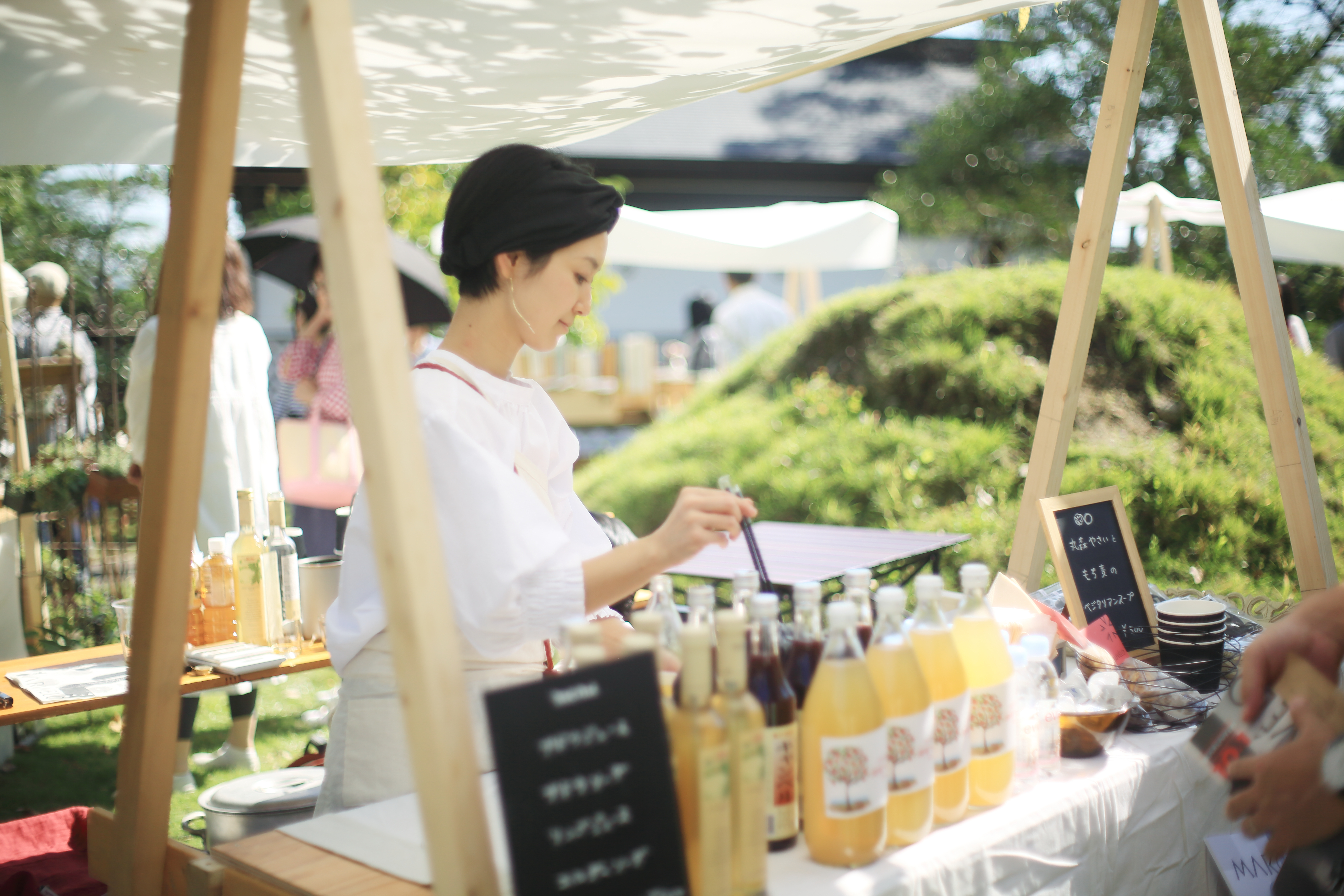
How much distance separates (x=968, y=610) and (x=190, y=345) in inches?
46.0

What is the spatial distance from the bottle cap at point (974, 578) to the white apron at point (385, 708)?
0.69 meters

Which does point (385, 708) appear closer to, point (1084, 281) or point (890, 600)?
point (890, 600)

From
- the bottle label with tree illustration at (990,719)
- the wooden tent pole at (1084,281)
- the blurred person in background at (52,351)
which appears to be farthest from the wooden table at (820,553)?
the blurred person in background at (52,351)

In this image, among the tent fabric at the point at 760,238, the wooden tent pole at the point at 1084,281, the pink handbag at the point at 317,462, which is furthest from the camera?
the tent fabric at the point at 760,238

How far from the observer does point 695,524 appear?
144 cm

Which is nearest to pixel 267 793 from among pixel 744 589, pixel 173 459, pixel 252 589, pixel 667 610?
pixel 252 589

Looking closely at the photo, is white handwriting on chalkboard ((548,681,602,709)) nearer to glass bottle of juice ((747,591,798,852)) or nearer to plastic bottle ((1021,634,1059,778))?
glass bottle of juice ((747,591,798,852))

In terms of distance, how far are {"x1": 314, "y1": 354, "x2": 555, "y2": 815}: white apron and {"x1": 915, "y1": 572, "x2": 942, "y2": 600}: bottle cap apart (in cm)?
65

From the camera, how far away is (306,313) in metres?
4.59

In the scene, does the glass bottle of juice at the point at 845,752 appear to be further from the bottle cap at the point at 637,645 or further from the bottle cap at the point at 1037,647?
the bottle cap at the point at 1037,647

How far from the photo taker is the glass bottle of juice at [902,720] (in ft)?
3.96

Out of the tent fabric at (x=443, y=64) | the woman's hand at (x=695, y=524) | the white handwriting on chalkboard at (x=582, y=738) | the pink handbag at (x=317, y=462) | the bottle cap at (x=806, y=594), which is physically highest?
the tent fabric at (x=443, y=64)

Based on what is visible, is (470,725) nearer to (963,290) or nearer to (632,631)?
(632,631)

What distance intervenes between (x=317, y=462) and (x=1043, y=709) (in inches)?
127
